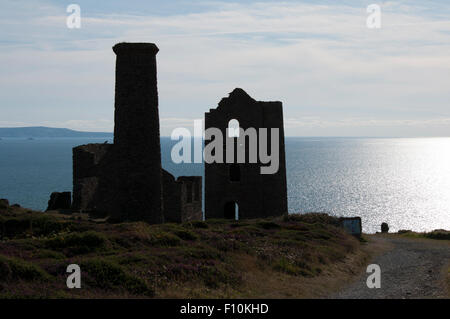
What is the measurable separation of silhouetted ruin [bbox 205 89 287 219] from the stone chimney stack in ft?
42.5

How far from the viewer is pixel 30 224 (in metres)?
24.1

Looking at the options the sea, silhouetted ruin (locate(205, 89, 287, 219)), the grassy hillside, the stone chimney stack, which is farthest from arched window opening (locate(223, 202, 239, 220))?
the sea

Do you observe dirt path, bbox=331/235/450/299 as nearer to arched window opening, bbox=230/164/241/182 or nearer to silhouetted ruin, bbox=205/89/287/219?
silhouetted ruin, bbox=205/89/287/219

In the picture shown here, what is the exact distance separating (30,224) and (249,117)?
20432mm

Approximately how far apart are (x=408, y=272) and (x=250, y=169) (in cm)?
1832

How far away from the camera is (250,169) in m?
41.2

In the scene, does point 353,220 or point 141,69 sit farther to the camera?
point 353,220

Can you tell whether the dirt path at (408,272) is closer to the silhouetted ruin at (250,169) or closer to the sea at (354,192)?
the silhouetted ruin at (250,169)

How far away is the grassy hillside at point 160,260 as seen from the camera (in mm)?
16078

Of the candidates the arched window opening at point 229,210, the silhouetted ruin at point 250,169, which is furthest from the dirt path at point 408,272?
the arched window opening at point 229,210

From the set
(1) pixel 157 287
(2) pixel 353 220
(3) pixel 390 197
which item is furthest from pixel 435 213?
(1) pixel 157 287

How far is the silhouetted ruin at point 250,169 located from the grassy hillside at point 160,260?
11.9 metres

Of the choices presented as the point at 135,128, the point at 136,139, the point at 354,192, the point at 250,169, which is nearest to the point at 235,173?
the point at 250,169
